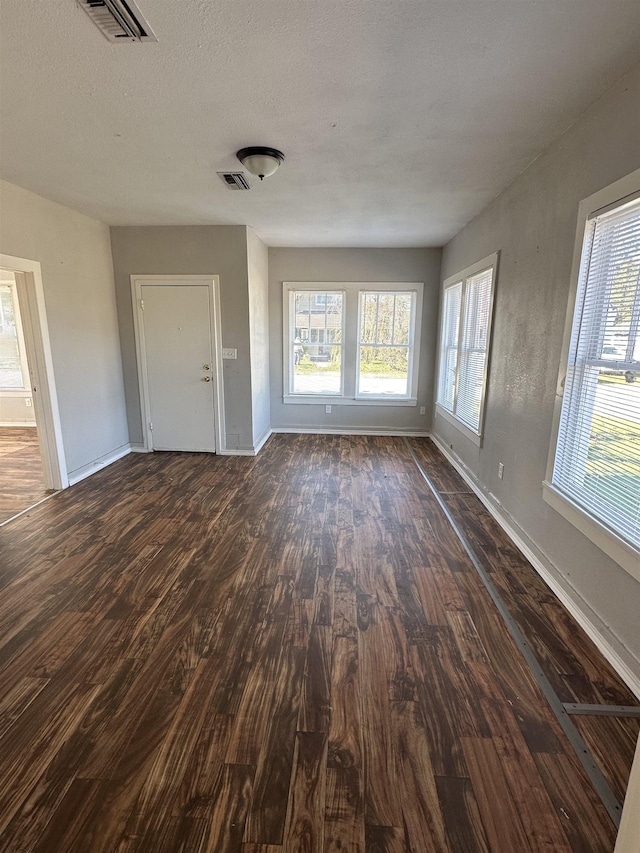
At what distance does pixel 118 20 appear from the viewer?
151 centimetres

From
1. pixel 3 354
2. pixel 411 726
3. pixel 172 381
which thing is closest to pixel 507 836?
pixel 411 726

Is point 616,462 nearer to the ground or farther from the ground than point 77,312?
nearer to the ground

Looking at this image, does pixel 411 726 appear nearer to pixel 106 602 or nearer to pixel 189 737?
pixel 189 737

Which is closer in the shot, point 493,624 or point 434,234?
point 493,624

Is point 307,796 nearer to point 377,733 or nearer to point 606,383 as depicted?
point 377,733

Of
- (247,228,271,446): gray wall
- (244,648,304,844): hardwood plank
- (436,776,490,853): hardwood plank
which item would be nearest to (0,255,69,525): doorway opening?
(247,228,271,446): gray wall

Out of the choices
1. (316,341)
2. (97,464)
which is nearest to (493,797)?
(97,464)

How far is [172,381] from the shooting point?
4836 millimetres

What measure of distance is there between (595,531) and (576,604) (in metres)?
0.46

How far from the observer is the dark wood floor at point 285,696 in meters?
1.22

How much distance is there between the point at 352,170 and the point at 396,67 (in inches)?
45.9

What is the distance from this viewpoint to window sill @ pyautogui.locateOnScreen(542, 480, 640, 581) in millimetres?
1725

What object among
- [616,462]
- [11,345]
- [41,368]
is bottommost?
[616,462]

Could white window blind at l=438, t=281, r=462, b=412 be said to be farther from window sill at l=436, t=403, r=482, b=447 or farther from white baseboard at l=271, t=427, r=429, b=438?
white baseboard at l=271, t=427, r=429, b=438
